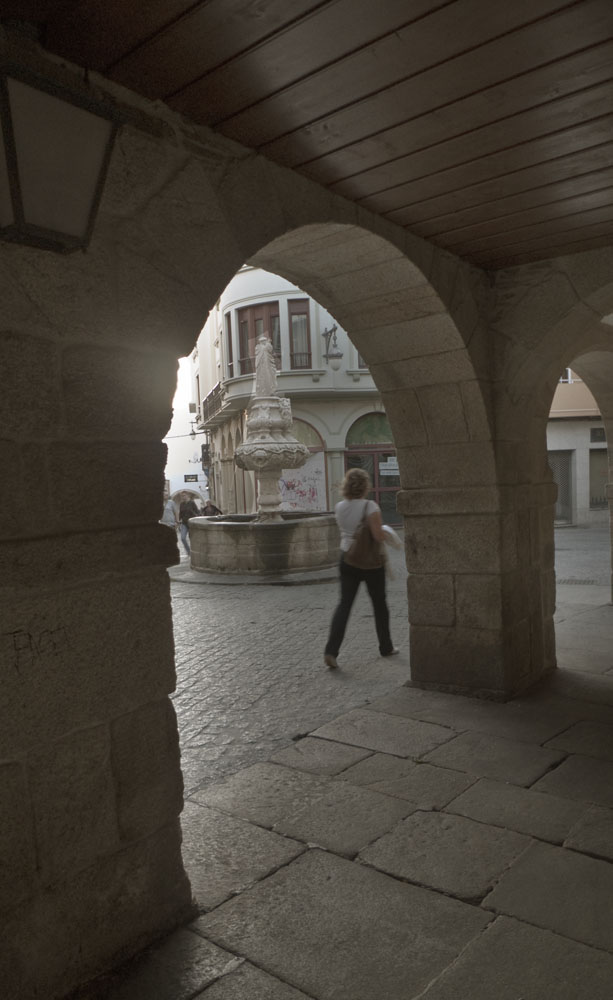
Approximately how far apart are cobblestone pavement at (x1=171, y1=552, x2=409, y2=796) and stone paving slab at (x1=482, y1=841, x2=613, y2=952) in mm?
1284

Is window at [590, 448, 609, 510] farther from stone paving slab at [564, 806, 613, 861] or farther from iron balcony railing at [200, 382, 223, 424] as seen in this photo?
stone paving slab at [564, 806, 613, 861]

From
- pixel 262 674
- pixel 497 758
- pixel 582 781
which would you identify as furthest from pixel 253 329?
pixel 582 781

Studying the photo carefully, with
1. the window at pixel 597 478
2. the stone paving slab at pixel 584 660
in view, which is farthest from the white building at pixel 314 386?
the stone paving slab at pixel 584 660

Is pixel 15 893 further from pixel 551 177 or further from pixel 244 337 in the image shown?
pixel 244 337

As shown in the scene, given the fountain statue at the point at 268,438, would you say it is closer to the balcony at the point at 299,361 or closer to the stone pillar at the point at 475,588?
the stone pillar at the point at 475,588

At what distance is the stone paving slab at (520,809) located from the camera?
2.42 m

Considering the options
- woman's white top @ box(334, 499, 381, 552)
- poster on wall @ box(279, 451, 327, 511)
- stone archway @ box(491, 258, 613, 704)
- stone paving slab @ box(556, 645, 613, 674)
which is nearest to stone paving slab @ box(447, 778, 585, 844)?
stone archway @ box(491, 258, 613, 704)

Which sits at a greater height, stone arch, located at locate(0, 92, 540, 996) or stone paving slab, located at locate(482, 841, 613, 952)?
stone arch, located at locate(0, 92, 540, 996)

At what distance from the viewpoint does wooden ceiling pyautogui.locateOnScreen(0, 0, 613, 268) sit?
A: 5.48 ft

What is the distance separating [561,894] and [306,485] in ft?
53.2

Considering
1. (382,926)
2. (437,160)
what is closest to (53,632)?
(382,926)

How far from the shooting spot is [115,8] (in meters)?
1.60

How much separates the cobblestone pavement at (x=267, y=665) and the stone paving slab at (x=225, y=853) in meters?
0.34

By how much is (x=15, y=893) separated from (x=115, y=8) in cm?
200
